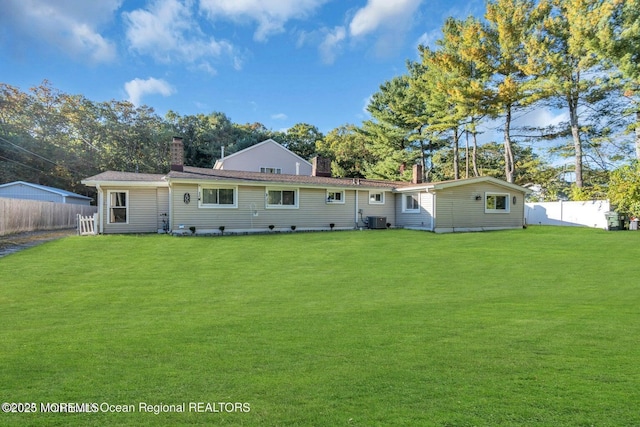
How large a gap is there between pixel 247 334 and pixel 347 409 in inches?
82.3

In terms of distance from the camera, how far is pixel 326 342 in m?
4.07

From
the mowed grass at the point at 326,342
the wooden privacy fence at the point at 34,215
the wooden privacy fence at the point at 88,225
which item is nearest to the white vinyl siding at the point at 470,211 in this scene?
the mowed grass at the point at 326,342

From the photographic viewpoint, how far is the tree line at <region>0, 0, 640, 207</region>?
2305 centimetres

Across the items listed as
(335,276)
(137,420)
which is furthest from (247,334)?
(335,276)

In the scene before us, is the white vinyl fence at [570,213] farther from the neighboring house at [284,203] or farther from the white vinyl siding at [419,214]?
the white vinyl siding at [419,214]

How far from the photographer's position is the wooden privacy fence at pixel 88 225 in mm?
15727

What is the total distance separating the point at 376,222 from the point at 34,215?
1911 cm

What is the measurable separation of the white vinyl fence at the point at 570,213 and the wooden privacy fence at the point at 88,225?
27.5m

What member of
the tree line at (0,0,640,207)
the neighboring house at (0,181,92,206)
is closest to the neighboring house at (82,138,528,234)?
the tree line at (0,0,640,207)

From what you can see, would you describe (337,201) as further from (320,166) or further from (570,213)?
(570,213)

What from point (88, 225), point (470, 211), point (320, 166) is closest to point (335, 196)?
point (320, 166)

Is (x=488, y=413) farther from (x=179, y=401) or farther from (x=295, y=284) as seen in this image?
(x=295, y=284)

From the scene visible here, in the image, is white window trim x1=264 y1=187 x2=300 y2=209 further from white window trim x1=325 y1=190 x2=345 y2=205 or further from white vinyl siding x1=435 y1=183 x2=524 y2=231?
white vinyl siding x1=435 y1=183 x2=524 y2=231

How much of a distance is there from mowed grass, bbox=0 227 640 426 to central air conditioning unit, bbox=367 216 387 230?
10074 mm
